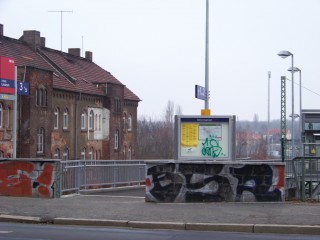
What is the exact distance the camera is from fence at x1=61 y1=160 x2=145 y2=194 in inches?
800

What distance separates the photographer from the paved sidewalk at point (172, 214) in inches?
528

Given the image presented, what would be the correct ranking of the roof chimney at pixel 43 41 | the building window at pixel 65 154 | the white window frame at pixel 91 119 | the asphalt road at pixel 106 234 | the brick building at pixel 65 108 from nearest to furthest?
1. the asphalt road at pixel 106 234
2. the brick building at pixel 65 108
3. the building window at pixel 65 154
4. the white window frame at pixel 91 119
5. the roof chimney at pixel 43 41

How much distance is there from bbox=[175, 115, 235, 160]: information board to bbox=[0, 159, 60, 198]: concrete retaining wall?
3.95 m

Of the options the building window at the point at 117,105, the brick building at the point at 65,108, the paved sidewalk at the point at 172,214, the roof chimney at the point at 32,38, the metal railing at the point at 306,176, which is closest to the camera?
the paved sidewalk at the point at 172,214

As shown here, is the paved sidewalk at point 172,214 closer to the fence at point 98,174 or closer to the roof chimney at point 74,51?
the fence at point 98,174

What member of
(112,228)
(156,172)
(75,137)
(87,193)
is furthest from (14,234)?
(75,137)

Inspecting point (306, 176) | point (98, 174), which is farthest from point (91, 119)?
point (306, 176)

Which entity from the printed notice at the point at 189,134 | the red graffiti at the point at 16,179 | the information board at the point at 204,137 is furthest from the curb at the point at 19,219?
the printed notice at the point at 189,134

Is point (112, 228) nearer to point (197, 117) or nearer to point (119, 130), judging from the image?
point (197, 117)

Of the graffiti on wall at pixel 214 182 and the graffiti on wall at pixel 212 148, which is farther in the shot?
the graffiti on wall at pixel 212 148

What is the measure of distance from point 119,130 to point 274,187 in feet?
149

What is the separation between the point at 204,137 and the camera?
1842 cm

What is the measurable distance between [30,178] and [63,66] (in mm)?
39415

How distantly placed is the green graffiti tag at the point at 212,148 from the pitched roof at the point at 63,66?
30752 mm
